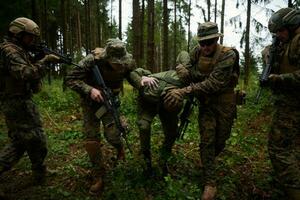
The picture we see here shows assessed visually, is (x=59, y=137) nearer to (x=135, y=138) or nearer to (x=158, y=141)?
(x=135, y=138)

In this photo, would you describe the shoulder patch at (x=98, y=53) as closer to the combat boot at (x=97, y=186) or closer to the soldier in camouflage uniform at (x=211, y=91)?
the soldier in camouflage uniform at (x=211, y=91)

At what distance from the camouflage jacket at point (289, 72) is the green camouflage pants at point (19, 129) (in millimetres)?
3622

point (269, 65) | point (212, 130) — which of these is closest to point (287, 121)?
point (269, 65)

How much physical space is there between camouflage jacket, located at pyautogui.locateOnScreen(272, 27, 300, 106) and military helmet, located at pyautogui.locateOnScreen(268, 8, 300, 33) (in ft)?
0.51

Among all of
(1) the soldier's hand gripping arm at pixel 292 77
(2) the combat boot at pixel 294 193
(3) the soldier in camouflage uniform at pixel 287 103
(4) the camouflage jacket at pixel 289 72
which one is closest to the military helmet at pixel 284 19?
(3) the soldier in camouflage uniform at pixel 287 103

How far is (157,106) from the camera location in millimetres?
5645

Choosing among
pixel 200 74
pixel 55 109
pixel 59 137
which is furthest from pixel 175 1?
pixel 200 74

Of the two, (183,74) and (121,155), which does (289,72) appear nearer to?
(183,74)

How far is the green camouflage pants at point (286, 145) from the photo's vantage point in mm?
4707

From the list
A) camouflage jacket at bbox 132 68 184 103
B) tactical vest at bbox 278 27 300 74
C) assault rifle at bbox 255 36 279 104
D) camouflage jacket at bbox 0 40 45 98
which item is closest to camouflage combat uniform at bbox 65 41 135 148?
camouflage jacket at bbox 132 68 184 103

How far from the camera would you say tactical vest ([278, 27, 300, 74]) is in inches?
184

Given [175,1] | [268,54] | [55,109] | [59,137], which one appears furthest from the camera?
[175,1]

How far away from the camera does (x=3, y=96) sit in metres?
5.66

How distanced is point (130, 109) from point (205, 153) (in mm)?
6103
